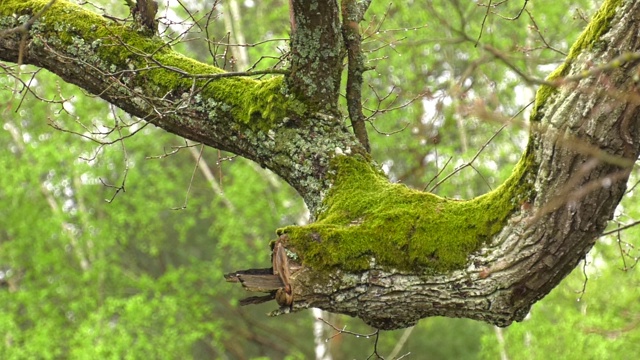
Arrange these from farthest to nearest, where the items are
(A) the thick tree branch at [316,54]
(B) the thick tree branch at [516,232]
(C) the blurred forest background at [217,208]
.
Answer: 1. (C) the blurred forest background at [217,208]
2. (A) the thick tree branch at [316,54]
3. (B) the thick tree branch at [516,232]

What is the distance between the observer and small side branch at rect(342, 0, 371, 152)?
127 inches

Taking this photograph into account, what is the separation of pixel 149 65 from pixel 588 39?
179 centimetres

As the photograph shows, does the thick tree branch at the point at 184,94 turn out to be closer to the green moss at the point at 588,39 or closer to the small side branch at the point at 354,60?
the small side branch at the point at 354,60

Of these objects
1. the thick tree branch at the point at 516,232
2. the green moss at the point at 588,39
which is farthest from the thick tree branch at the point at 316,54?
the green moss at the point at 588,39

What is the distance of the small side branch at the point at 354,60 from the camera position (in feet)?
10.6

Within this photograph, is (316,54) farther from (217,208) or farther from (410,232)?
(217,208)

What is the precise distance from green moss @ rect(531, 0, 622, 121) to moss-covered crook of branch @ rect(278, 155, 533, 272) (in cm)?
20

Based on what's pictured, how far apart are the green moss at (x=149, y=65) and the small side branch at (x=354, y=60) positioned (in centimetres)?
36

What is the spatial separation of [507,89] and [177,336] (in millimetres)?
5927

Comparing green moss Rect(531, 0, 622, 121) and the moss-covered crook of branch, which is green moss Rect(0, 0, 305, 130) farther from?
green moss Rect(531, 0, 622, 121)

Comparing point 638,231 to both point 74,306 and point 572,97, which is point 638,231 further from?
point 74,306

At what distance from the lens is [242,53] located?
11.8 meters

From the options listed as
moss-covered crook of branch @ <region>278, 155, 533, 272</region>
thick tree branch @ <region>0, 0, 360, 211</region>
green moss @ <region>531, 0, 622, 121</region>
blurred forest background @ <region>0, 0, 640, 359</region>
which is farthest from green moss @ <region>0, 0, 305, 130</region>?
blurred forest background @ <region>0, 0, 640, 359</region>

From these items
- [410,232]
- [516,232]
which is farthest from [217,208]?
[516,232]
